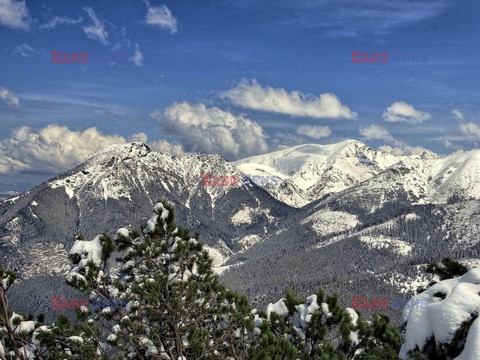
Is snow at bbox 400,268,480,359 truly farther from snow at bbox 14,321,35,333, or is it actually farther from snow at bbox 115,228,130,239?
snow at bbox 14,321,35,333

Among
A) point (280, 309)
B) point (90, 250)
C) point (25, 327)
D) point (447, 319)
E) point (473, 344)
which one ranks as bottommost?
point (280, 309)

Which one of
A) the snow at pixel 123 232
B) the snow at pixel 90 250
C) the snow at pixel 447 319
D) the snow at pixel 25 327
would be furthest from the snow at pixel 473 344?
the snow at pixel 25 327

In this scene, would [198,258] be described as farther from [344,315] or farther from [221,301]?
[344,315]

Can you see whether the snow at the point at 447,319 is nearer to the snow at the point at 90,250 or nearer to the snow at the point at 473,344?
the snow at the point at 473,344

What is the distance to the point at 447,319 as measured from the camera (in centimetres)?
1733

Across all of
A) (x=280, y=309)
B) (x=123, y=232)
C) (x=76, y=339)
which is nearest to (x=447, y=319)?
(x=280, y=309)

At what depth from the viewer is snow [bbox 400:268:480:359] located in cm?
1669

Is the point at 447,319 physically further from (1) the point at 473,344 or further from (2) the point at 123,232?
(2) the point at 123,232

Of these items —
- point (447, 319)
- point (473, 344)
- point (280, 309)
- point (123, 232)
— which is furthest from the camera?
point (280, 309)

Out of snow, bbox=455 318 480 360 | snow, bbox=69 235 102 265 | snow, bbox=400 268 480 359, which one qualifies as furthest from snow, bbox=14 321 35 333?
snow, bbox=455 318 480 360

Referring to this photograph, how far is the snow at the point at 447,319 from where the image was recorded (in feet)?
54.7

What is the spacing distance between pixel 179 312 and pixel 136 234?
5.22 m

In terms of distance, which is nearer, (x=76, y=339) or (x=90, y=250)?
(x=76, y=339)

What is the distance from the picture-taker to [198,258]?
95.3 feet
